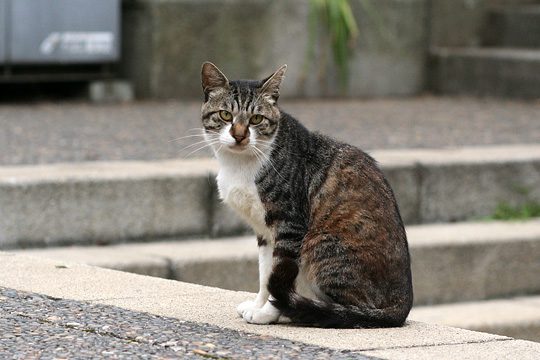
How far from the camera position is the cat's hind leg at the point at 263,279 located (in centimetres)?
434

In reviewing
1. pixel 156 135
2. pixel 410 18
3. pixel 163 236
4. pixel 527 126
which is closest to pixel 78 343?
pixel 163 236

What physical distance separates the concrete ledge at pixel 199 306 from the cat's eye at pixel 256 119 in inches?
27.7

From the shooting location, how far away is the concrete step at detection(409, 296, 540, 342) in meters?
Answer: 6.30

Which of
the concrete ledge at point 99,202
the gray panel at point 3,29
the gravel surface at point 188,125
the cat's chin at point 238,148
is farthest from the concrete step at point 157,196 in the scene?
the gray panel at point 3,29

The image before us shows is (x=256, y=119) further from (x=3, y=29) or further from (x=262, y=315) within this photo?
(x=3, y=29)

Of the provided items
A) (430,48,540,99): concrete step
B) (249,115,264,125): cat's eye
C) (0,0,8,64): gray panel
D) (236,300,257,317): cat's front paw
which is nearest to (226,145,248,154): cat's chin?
(249,115,264,125): cat's eye

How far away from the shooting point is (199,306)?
4.45 m

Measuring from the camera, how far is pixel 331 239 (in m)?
4.33

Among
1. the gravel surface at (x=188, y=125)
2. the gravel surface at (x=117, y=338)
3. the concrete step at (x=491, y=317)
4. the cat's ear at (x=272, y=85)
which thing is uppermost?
the cat's ear at (x=272, y=85)

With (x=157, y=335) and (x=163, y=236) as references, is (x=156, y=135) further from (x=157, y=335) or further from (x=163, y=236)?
(x=157, y=335)

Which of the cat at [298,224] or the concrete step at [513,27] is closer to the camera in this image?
the cat at [298,224]

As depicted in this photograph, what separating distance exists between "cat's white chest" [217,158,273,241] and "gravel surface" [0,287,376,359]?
0.46 metres

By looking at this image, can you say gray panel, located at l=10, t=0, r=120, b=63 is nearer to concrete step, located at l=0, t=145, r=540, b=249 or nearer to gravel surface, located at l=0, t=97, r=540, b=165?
gravel surface, located at l=0, t=97, r=540, b=165

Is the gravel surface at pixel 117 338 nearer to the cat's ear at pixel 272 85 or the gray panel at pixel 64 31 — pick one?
the cat's ear at pixel 272 85
